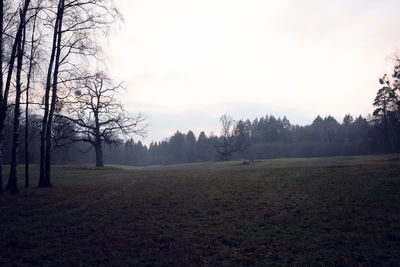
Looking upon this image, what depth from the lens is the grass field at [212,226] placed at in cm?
759

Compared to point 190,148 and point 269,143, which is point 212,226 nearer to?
point 269,143

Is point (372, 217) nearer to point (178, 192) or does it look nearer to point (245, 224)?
point (245, 224)

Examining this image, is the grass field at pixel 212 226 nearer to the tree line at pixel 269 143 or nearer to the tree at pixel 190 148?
the tree line at pixel 269 143

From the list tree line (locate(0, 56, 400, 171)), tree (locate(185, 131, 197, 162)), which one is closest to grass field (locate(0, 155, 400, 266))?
tree line (locate(0, 56, 400, 171))

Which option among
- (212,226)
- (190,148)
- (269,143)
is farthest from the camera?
(190,148)

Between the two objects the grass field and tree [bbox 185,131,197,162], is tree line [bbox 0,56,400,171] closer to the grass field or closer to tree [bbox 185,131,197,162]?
tree [bbox 185,131,197,162]

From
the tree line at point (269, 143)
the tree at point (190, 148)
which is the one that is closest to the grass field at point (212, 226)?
the tree line at point (269, 143)

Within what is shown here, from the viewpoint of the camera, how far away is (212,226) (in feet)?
34.6

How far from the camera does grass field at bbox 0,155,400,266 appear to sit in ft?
24.9

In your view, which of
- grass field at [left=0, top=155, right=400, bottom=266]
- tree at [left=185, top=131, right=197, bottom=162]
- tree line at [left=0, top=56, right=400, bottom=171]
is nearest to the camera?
grass field at [left=0, top=155, right=400, bottom=266]

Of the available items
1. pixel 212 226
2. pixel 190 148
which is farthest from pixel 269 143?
pixel 212 226

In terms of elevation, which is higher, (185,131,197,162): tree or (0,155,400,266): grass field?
(185,131,197,162): tree

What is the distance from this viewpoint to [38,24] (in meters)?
17.5

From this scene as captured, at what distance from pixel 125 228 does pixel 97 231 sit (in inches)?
43.4
